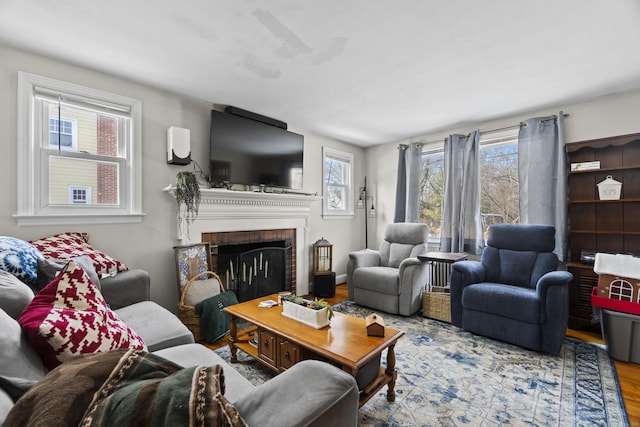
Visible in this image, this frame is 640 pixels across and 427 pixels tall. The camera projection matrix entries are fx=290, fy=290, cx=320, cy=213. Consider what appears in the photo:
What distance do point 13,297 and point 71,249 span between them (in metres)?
1.24

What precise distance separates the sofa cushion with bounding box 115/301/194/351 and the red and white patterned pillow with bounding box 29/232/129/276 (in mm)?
358

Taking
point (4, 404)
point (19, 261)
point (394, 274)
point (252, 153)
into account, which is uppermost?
point (252, 153)

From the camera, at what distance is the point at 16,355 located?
2.64ft

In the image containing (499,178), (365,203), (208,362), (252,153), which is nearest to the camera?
(208,362)

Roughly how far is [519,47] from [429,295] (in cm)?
241

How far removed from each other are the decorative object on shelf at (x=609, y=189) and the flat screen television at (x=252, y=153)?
3.34 meters

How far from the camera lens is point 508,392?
1.90m

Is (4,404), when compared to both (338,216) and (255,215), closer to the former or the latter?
(255,215)

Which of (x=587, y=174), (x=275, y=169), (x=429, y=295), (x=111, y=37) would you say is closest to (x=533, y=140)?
(x=587, y=174)

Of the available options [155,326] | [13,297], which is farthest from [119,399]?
[155,326]

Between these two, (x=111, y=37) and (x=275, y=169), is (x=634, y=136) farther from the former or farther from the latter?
(x=111, y=37)

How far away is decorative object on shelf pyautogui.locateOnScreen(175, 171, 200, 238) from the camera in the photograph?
9.26 ft

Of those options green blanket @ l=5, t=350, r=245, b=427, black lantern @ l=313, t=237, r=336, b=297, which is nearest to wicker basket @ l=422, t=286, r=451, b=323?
black lantern @ l=313, t=237, r=336, b=297

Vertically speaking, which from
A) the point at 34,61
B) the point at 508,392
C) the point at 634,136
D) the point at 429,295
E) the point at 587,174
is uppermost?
the point at 34,61
